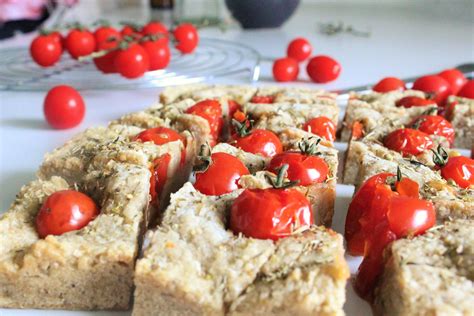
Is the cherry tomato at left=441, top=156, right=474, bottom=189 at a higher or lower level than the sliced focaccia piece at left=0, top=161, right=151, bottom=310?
higher

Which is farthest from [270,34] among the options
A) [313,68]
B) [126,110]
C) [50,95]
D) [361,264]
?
[361,264]

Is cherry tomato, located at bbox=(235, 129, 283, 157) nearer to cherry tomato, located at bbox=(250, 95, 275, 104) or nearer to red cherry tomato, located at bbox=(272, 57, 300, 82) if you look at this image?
cherry tomato, located at bbox=(250, 95, 275, 104)

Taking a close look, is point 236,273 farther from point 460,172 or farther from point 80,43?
point 80,43

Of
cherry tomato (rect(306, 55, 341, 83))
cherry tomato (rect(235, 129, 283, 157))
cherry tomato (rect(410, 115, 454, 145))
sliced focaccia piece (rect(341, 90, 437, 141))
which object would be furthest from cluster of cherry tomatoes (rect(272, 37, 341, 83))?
cherry tomato (rect(235, 129, 283, 157))

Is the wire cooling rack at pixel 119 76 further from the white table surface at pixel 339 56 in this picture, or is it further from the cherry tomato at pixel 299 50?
the cherry tomato at pixel 299 50

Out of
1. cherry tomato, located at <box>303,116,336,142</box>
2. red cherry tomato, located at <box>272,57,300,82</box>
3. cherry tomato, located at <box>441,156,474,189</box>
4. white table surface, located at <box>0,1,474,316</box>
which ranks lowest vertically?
white table surface, located at <box>0,1,474,316</box>

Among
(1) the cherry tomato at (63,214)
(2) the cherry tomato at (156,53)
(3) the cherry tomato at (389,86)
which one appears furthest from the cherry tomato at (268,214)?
(2) the cherry tomato at (156,53)

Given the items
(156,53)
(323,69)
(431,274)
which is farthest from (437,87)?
(431,274)
